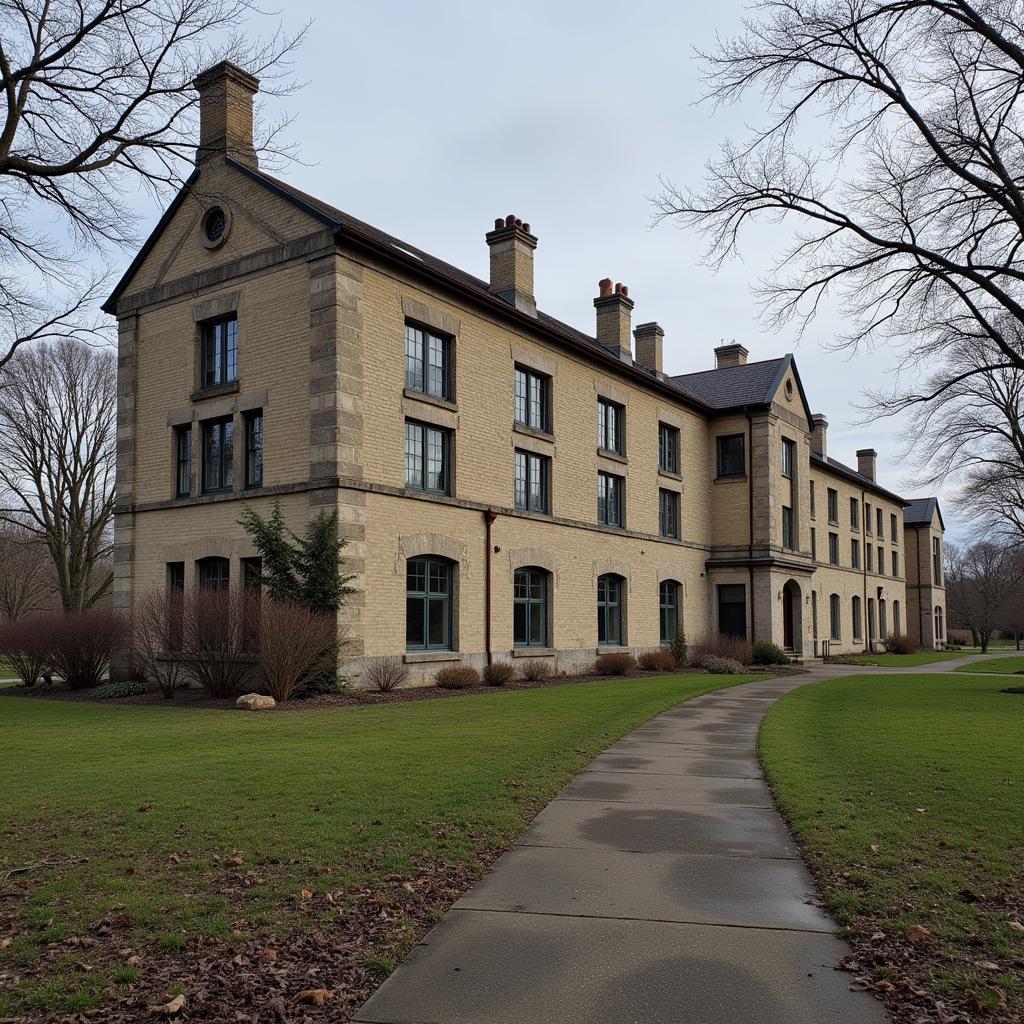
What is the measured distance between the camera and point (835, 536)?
4825 cm

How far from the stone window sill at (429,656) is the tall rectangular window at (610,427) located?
388 inches

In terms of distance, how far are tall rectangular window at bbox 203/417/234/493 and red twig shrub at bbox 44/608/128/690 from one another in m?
3.65

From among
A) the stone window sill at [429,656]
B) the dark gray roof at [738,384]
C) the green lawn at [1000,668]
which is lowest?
the green lawn at [1000,668]

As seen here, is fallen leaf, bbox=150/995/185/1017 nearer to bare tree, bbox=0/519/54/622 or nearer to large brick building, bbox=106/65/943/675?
large brick building, bbox=106/65/943/675

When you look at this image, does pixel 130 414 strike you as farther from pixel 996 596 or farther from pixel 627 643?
pixel 996 596

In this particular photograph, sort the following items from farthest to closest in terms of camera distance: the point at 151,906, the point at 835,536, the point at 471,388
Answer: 1. the point at 835,536
2. the point at 471,388
3. the point at 151,906

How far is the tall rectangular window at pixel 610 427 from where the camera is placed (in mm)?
29017

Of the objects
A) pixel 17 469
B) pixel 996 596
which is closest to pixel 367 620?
pixel 17 469

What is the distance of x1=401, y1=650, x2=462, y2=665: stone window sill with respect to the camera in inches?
786

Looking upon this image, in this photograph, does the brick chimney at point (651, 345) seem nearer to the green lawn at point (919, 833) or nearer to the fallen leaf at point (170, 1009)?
the green lawn at point (919, 833)

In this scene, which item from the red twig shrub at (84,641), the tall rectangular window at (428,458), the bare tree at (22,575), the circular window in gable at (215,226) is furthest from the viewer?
the bare tree at (22,575)

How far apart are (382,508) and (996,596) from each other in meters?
85.4

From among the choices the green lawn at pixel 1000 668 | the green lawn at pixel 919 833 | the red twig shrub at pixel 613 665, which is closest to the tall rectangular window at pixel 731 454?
the green lawn at pixel 1000 668

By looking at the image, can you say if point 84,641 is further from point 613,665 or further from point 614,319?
point 614,319
